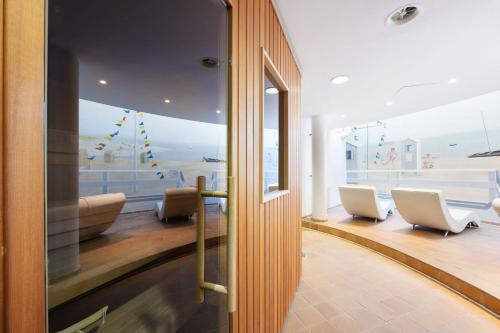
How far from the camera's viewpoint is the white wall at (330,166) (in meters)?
5.29

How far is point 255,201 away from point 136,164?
2.37 ft

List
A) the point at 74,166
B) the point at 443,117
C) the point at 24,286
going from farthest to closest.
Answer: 1. the point at 443,117
2. the point at 74,166
3. the point at 24,286

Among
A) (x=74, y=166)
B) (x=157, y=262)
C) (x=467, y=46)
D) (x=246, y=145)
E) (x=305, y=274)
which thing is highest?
(x=467, y=46)

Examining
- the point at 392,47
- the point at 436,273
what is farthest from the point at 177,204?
the point at 436,273

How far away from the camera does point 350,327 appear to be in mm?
1812

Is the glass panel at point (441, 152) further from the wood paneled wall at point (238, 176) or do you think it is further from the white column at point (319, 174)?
the wood paneled wall at point (238, 176)

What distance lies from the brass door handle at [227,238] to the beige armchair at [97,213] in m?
0.33

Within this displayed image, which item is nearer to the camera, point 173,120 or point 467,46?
point 173,120

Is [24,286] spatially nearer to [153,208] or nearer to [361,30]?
[153,208]

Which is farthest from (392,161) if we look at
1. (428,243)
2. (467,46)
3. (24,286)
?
(24,286)

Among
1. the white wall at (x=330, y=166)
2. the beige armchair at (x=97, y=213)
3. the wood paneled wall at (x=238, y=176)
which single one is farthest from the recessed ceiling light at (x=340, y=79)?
the beige armchair at (x=97, y=213)

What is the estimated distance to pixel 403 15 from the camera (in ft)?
5.87

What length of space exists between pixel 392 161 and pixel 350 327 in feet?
21.3

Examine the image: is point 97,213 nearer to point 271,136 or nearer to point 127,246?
point 127,246
